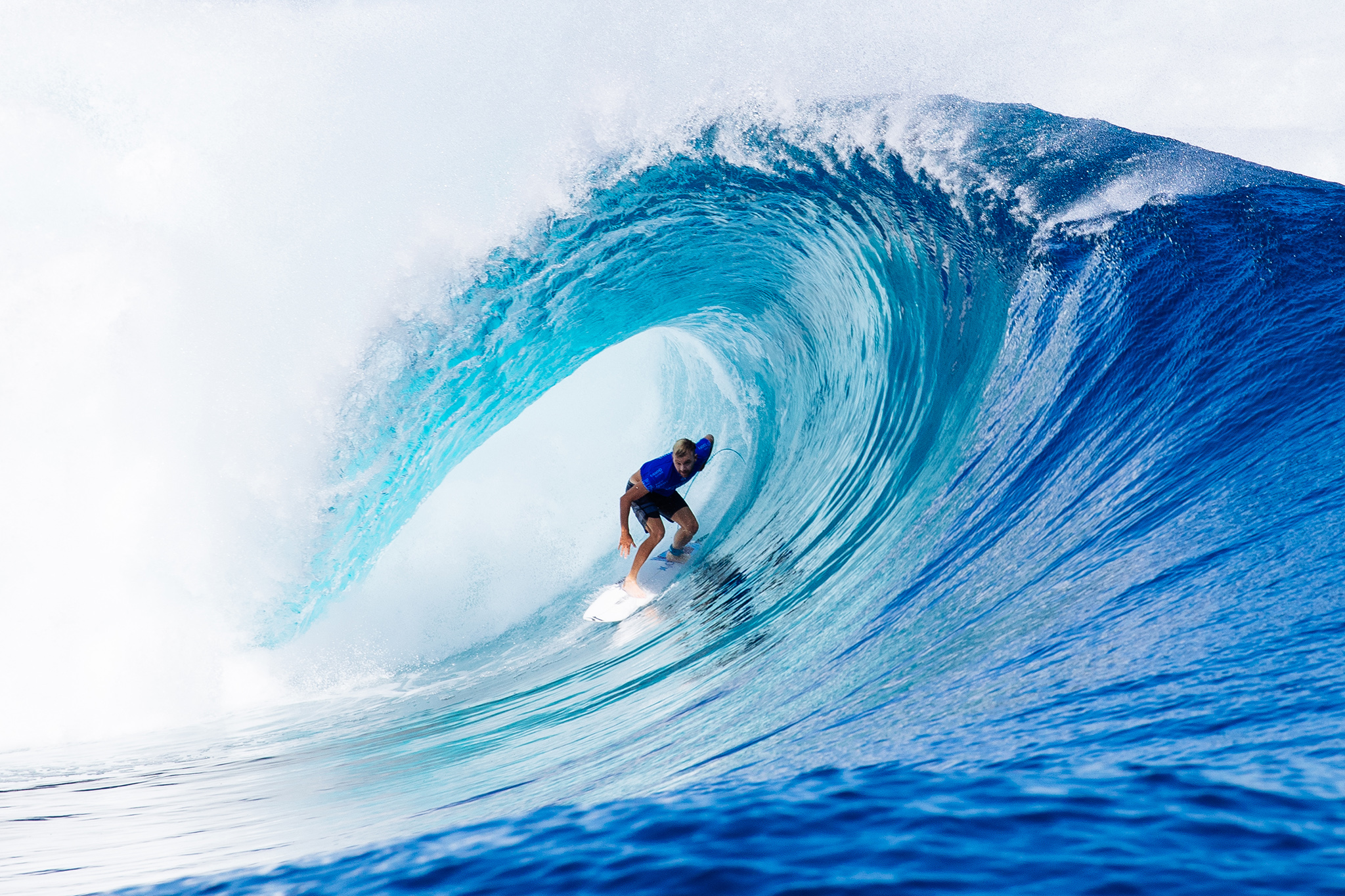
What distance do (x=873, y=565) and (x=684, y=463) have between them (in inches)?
66.5

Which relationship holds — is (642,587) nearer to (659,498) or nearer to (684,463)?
(659,498)

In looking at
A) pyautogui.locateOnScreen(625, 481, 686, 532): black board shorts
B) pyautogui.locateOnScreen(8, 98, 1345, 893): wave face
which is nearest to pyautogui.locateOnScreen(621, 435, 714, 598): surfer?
pyautogui.locateOnScreen(625, 481, 686, 532): black board shorts

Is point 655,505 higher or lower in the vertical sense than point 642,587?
higher

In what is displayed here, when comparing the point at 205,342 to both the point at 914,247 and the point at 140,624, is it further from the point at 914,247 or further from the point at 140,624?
the point at 914,247

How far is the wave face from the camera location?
1.58 meters

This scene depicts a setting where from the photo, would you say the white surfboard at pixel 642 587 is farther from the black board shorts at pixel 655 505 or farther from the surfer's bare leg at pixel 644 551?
the black board shorts at pixel 655 505

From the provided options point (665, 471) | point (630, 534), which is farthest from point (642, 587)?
point (665, 471)

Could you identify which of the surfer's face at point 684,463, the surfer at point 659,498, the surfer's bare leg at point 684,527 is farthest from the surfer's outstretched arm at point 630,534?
the surfer's face at point 684,463

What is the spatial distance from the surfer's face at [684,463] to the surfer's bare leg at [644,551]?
2.30ft

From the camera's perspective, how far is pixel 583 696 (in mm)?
4828

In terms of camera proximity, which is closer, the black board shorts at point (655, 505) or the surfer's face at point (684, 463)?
the surfer's face at point (684, 463)

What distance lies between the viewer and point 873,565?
15.6ft

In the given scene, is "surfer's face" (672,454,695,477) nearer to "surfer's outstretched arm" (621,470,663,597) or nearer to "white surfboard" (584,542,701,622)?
"surfer's outstretched arm" (621,470,663,597)

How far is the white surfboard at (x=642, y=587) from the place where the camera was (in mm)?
6465
